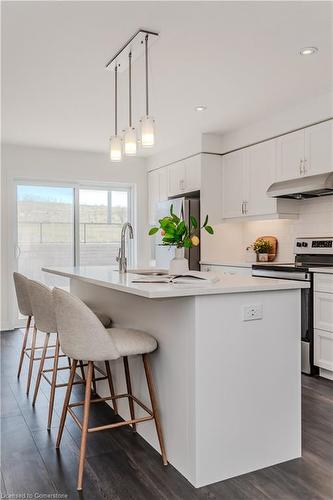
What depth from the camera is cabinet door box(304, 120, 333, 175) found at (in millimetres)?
3818

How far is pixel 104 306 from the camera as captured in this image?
323 cm

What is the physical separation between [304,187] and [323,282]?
908 mm

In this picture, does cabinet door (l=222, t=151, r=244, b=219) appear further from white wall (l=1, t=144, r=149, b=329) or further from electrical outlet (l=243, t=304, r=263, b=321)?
electrical outlet (l=243, t=304, r=263, b=321)

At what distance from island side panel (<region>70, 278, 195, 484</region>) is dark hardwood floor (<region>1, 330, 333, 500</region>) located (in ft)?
0.37

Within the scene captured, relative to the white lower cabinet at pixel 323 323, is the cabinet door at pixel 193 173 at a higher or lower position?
higher

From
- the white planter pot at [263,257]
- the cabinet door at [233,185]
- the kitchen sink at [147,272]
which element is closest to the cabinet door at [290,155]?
the cabinet door at [233,185]

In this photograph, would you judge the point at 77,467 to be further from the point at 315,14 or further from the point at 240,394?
the point at 315,14

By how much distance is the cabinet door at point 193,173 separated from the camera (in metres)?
5.25

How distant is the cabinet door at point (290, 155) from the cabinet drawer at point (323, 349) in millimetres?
1536

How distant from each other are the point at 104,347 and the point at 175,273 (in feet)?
2.53

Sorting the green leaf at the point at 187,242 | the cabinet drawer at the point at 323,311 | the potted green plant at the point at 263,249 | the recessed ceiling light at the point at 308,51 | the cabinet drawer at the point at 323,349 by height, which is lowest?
the cabinet drawer at the point at 323,349

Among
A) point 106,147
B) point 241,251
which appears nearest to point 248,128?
point 241,251

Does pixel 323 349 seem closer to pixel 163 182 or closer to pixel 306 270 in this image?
pixel 306 270

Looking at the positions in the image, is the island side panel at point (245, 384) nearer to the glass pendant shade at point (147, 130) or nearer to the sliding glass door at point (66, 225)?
the glass pendant shade at point (147, 130)
